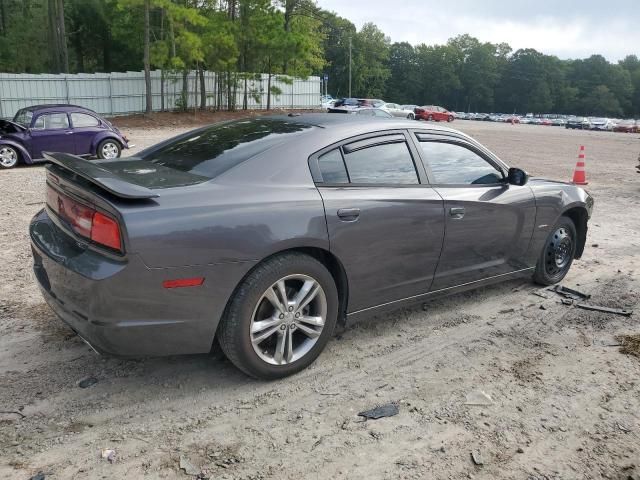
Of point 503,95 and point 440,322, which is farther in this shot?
point 503,95

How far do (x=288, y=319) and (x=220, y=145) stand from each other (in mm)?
1313

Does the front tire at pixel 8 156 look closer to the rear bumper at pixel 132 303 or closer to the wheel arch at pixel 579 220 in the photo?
Result: the rear bumper at pixel 132 303

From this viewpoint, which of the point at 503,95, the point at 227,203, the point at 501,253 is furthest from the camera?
the point at 503,95

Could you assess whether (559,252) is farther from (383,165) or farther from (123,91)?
(123,91)

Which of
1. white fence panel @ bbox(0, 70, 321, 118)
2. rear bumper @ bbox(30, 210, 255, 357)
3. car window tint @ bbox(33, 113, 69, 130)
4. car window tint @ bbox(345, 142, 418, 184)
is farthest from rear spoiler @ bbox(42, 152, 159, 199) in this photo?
white fence panel @ bbox(0, 70, 321, 118)

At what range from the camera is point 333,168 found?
373cm

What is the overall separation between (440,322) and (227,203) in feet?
7.16

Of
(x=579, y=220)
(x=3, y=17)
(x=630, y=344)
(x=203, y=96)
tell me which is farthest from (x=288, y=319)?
(x=3, y=17)

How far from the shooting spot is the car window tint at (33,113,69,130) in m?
13.1

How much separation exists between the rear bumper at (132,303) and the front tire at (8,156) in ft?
36.4

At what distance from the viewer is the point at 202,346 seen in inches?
125

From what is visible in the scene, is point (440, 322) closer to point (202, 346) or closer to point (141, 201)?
point (202, 346)

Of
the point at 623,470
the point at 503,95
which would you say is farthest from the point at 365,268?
the point at 503,95

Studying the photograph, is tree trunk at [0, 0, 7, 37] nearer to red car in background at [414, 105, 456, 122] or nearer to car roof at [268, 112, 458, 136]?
red car in background at [414, 105, 456, 122]
